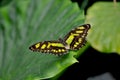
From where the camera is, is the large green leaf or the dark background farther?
the dark background

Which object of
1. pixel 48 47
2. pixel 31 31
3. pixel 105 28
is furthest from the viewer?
pixel 105 28

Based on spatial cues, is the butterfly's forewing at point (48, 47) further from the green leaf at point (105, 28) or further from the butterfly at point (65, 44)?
the green leaf at point (105, 28)

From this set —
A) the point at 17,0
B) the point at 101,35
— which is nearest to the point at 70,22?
the point at 101,35

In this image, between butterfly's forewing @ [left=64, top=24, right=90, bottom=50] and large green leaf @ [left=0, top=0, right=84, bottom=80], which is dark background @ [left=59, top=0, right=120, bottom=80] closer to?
large green leaf @ [left=0, top=0, right=84, bottom=80]

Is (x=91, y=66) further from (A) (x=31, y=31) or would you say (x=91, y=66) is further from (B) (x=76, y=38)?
(B) (x=76, y=38)

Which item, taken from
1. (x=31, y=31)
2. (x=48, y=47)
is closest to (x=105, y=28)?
(x=31, y=31)

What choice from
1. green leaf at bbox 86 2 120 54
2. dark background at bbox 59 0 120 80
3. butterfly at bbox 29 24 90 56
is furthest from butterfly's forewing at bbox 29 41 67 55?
dark background at bbox 59 0 120 80
